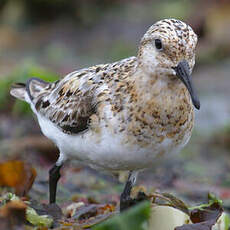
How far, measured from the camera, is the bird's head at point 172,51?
5395 mm

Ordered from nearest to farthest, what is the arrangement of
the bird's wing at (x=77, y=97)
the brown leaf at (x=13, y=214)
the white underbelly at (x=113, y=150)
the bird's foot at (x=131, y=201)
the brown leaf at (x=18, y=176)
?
the brown leaf at (x=13, y=214) → the white underbelly at (x=113, y=150) → the bird's foot at (x=131, y=201) → the bird's wing at (x=77, y=97) → the brown leaf at (x=18, y=176)

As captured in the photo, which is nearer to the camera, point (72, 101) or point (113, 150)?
point (113, 150)

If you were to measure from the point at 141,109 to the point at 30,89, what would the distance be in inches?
87.5

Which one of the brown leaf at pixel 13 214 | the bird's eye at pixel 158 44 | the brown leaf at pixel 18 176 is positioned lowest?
the brown leaf at pixel 18 176

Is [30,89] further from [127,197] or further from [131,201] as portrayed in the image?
[131,201]

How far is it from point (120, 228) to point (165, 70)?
1.48 m

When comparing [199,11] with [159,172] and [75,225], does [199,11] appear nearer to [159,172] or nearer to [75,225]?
[159,172]

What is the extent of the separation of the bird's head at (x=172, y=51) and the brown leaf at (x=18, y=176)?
1.94 meters

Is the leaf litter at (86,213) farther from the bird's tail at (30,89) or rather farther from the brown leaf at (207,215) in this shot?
the bird's tail at (30,89)

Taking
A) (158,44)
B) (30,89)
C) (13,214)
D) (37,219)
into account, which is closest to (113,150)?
(37,219)

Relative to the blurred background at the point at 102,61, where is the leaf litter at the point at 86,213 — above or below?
above

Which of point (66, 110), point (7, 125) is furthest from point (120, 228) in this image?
point (7, 125)

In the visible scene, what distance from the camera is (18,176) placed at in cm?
700

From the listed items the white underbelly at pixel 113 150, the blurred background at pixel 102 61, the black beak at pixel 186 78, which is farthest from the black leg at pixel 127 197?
the blurred background at pixel 102 61
